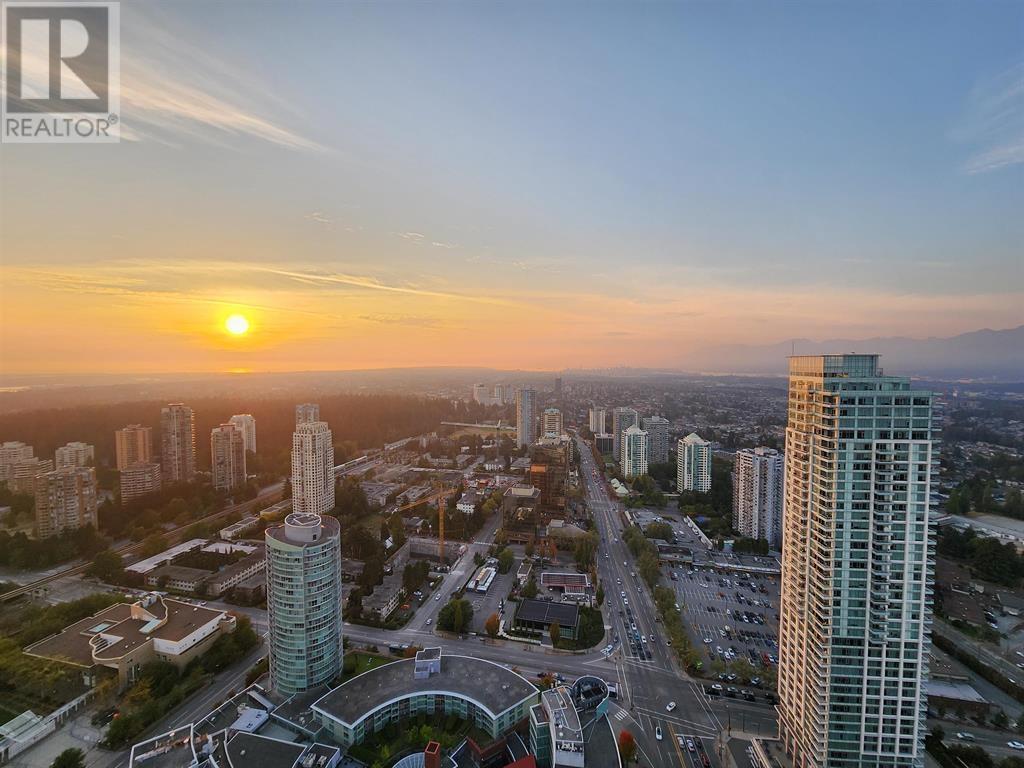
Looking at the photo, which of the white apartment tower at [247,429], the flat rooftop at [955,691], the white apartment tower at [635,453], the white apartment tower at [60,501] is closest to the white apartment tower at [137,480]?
the white apartment tower at [60,501]

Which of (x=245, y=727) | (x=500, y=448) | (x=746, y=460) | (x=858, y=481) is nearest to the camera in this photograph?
(x=858, y=481)

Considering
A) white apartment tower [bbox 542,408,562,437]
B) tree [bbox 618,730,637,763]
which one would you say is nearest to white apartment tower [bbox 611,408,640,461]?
white apartment tower [bbox 542,408,562,437]

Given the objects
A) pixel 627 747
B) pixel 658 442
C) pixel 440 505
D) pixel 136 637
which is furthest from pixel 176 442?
pixel 658 442

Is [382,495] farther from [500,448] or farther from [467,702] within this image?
[467,702]

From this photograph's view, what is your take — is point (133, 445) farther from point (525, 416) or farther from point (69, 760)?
point (525, 416)

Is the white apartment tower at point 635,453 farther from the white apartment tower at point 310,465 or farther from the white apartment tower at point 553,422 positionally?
the white apartment tower at point 310,465

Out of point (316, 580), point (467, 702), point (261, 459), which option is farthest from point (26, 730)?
point (261, 459)
